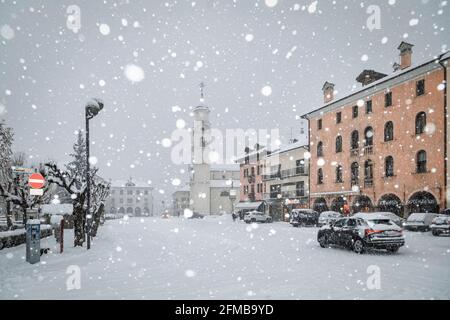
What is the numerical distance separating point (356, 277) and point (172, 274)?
15.7 feet

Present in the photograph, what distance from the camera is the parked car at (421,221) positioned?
22.1 metres

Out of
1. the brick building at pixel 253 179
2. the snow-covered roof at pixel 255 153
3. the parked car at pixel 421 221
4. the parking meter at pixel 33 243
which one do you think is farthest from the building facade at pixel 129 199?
the parking meter at pixel 33 243

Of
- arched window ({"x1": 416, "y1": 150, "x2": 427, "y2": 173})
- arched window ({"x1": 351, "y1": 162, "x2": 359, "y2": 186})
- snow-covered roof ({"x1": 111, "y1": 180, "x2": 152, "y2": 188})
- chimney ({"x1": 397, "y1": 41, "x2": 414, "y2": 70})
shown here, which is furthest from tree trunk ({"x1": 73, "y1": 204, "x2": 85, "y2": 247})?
snow-covered roof ({"x1": 111, "y1": 180, "x2": 152, "y2": 188})

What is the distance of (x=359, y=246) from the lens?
43.1 feet

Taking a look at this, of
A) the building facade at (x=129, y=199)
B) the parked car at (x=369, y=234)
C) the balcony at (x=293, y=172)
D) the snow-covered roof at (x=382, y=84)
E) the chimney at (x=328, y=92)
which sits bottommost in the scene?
the building facade at (x=129, y=199)

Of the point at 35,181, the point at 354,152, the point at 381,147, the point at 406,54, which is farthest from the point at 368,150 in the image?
the point at 35,181

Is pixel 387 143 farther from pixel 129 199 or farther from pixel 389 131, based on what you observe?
pixel 129 199

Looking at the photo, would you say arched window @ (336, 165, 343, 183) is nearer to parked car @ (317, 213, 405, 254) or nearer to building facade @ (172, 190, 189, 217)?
parked car @ (317, 213, 405, 254)

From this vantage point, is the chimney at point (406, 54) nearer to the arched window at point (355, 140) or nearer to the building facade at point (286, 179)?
the arched window at point (355, 140)

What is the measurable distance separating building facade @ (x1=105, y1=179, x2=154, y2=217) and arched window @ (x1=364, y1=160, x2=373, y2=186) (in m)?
95.7

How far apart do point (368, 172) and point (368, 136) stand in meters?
3.42

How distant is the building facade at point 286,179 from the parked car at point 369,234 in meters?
27.7
